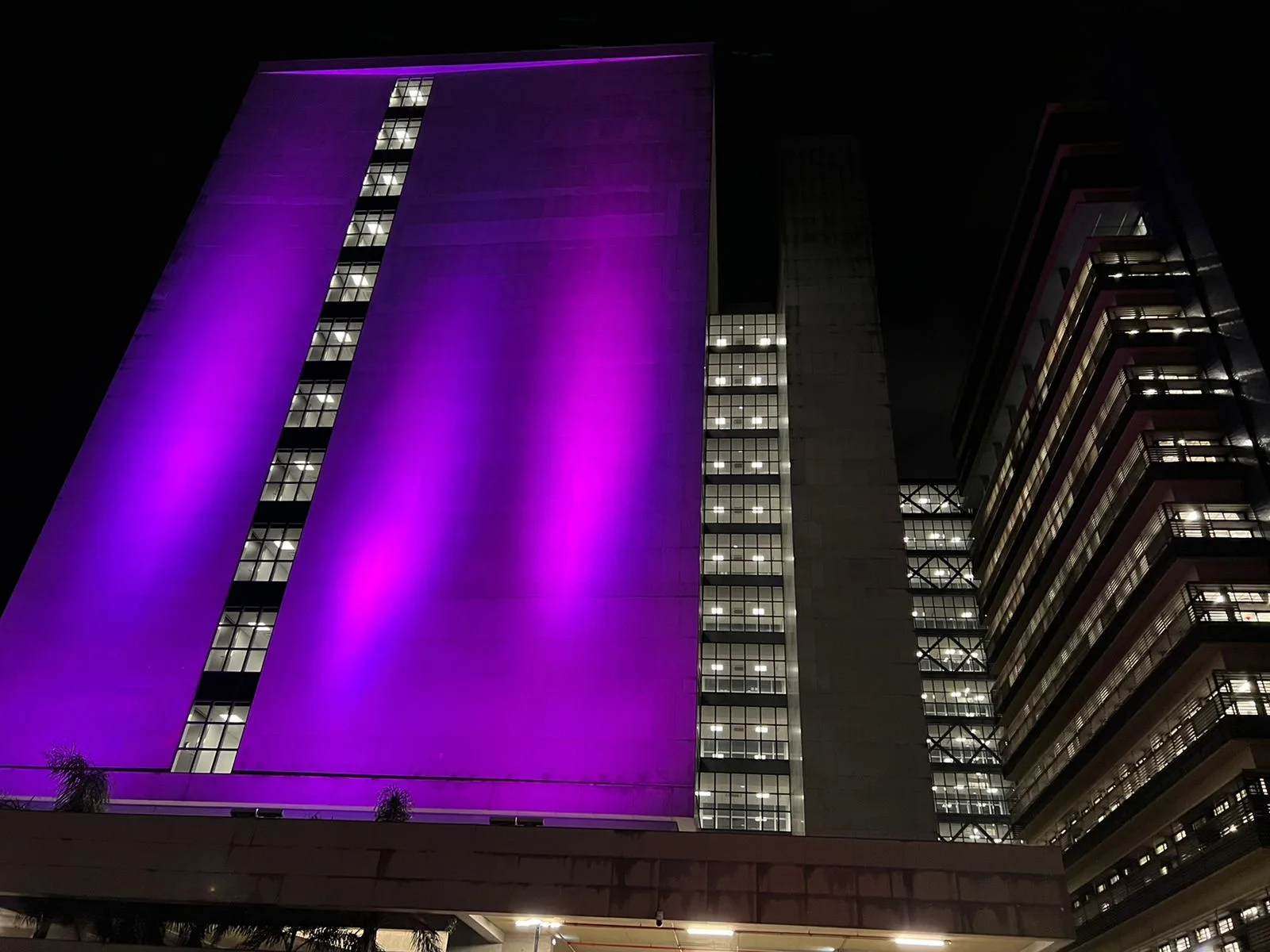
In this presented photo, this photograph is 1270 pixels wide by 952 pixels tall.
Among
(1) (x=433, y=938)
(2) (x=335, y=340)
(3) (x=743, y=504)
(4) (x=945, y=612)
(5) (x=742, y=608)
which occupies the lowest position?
(1) (x=433, y=938)

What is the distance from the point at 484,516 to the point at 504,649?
23.1ft

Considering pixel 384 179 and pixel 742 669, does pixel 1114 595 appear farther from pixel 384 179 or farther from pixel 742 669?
pixel 384 179

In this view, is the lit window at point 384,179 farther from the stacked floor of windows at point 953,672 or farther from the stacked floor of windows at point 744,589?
the stacked floor of windows at point 953,672

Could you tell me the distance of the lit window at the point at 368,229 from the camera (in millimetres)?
55875

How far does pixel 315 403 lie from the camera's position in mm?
49750

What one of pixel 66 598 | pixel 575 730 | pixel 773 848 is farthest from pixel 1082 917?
pixel 66 598

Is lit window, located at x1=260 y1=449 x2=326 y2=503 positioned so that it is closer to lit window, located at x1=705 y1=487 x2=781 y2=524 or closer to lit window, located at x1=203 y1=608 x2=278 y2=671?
lit window, located at x1=203 y1=608 x2=278 y2=671

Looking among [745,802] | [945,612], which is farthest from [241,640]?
[945,612]

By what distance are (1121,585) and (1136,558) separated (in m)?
2.80

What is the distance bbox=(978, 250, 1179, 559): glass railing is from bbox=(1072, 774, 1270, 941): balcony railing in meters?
38.9

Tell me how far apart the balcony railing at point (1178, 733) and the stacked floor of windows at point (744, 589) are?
21905 millimetres

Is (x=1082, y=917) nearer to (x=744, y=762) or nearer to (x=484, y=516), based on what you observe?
(x=744, y=762)

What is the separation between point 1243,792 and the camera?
4591 cm

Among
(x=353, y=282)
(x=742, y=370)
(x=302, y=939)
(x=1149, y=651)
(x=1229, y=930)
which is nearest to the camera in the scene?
(x=302, y=939)
